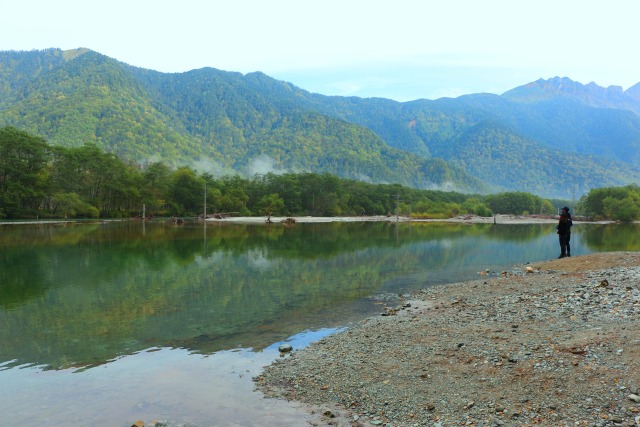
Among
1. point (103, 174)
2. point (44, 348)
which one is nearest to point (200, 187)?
point (103, 174)

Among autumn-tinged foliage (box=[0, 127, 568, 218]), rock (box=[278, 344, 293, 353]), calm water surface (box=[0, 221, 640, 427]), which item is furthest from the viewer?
autumn-tinged foliage (box=[0, 127, 568, 218])

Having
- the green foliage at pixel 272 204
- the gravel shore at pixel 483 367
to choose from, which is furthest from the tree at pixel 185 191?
the gravel shore at pixel 483 367

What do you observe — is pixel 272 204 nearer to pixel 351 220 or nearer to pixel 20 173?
pixel 351 220

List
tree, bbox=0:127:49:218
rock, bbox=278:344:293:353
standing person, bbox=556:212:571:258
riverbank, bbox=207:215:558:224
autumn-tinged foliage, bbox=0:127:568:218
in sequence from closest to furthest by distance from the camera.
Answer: rock, bbox=278:344:293:353 → standing person, bbox=556:212:571:258 → tree, bbox=0:127:49:218 → autumn-tinged foliage, bbox=0:127:568:218 → riverbank, bbox=207:215:558:224

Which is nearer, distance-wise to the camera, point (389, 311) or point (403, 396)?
point (403, 396)

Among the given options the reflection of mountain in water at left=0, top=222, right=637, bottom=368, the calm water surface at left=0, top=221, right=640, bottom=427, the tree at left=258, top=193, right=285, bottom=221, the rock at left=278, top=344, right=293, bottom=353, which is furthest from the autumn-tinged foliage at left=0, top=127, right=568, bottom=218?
the rock at left=278, top=344, right=293, bottom=353

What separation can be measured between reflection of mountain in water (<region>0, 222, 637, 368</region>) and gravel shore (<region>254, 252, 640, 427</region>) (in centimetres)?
346

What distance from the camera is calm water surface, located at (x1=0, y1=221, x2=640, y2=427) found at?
9.39 metres

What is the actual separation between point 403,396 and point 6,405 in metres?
8.20

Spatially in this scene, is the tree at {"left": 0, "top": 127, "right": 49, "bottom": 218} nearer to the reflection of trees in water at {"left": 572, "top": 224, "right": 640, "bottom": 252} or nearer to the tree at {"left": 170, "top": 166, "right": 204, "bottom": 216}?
the tree at {"left": 170, "top": 166, "right": 204, "bottom": 216}

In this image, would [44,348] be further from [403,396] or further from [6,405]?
[403,396]

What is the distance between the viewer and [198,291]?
74.5 ft

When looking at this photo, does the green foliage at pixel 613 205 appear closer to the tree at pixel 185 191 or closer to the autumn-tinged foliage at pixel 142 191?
the autumn-tinged foliage at pixel 142 191

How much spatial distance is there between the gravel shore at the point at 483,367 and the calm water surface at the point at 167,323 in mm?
1163
